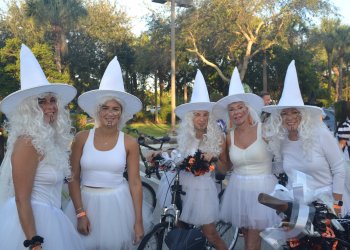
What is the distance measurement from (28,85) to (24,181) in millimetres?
632

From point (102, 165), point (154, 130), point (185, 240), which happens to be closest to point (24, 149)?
point (102, 165)

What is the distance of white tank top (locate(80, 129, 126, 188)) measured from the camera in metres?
3.13

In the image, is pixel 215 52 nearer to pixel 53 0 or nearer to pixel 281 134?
pixel 53 0

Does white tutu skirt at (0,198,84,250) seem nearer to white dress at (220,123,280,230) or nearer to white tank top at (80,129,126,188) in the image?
white tank top at (80,129,126,188)

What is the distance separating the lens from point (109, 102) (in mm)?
3279

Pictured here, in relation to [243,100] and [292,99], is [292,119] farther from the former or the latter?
[243,100]

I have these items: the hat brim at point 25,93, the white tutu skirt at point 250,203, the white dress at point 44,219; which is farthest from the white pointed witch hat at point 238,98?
the white dress at point 44,219

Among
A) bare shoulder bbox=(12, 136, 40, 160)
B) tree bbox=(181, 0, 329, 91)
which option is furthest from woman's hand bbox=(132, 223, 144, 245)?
tree bbox=(181, 0, 329, 91)

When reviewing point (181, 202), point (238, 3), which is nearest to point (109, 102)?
point (181, 202)

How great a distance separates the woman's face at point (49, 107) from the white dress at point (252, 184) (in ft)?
6.07

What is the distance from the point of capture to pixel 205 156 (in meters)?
3.99

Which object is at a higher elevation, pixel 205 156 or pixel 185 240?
pixel 205 156

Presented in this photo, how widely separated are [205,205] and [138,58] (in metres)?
30.6

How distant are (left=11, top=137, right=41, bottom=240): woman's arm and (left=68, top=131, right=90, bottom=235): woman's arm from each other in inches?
25.7
